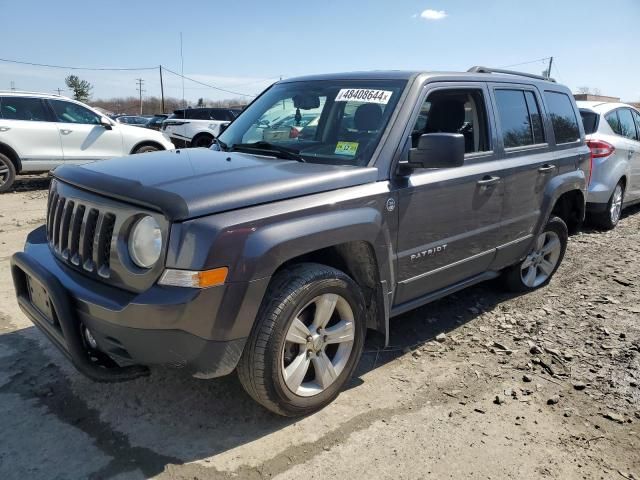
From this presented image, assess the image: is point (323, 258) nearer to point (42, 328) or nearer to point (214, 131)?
point (42, 328)

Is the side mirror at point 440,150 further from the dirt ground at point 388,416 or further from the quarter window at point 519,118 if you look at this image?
the dirt ground at point 388,416

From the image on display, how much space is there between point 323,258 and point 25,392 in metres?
1.92

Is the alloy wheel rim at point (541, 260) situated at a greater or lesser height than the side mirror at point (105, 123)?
lesser

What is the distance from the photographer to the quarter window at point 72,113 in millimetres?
9969

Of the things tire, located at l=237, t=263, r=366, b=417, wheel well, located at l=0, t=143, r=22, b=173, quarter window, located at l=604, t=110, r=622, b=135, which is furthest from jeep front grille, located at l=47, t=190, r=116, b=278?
wheel well, located at l=0, t=143, r=22, b=173

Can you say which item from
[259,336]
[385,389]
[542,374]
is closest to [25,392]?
[259,336]

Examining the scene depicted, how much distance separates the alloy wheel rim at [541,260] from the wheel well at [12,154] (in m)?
8.89

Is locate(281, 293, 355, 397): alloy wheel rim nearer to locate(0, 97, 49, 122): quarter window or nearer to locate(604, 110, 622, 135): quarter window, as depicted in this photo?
locate(604, 110, 622, 135): quarter window

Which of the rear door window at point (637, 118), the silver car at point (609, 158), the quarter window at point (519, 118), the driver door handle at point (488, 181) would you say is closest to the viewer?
the driver door handle at point (488, 181)

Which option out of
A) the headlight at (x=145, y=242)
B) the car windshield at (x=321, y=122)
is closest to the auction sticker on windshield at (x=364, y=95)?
the car windshield at (x=321, y=122)

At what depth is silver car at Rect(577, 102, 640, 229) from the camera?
274 inches

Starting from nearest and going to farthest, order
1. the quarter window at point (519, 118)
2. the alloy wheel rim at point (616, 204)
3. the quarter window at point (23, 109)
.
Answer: the quarter window at point (519, 118), the alloy wheel rim at point (616, 204), the quarter window at point (23, 109)

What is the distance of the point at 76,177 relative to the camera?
290cm

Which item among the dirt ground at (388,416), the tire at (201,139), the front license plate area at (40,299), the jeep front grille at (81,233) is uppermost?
the jeep front grille at (81,233)
